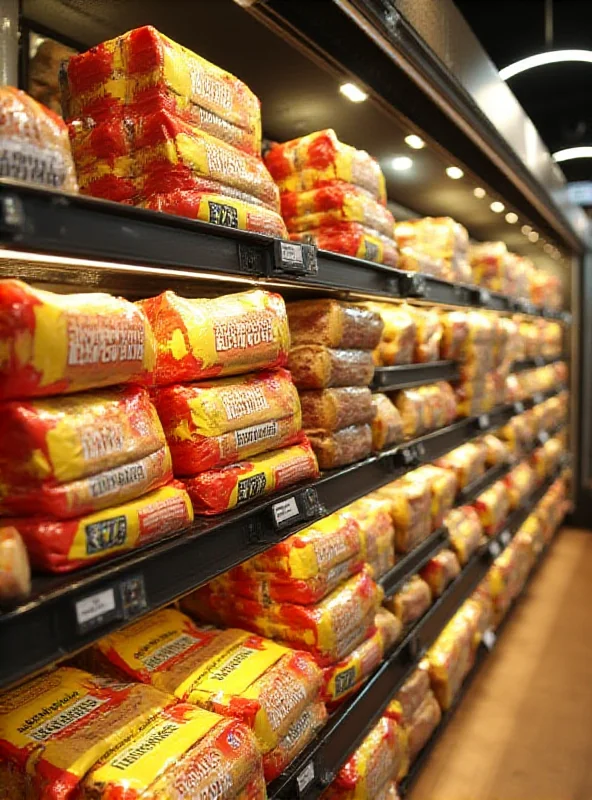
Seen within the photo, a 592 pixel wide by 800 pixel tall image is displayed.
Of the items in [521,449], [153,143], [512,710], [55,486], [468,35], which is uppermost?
[468,35]

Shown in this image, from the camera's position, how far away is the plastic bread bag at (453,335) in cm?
290

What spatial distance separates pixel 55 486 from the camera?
3.33 ft

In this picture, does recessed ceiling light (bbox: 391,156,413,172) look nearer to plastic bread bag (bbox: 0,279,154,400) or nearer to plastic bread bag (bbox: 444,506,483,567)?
plastic bread bag (bbox: 444,506,483,567)

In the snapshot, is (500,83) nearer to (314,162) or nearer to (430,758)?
(314,162)

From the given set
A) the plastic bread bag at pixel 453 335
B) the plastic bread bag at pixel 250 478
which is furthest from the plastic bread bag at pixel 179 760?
the plastic bread bag at pixel 453 335

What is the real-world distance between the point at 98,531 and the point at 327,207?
4.15ft

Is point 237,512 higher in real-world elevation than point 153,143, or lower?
lower

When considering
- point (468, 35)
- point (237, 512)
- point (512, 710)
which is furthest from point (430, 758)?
point (468, 35)

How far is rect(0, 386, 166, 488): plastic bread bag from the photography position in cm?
100

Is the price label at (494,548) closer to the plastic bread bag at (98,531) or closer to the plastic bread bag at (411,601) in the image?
the plastic bread bag at (411,601)

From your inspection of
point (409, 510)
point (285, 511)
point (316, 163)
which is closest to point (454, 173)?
point (316, 163)

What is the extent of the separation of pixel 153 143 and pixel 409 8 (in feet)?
3.19

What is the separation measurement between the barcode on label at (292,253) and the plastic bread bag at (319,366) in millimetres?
380

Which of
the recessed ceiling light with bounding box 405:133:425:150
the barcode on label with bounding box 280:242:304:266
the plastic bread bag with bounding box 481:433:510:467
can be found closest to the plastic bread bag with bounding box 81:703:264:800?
the barcode on label with bounding box 280:242:304:266
